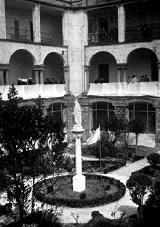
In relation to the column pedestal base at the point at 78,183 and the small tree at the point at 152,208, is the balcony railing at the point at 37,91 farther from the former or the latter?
the small tree at the point at 152,208

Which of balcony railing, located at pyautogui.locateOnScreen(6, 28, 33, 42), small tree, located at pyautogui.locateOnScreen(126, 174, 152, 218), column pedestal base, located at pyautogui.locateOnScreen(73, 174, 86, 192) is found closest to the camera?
small tree, located at pyautogui.locateOnScreen(126, 174, 152, 218)

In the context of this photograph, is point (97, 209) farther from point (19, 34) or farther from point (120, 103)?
point (19, 34)

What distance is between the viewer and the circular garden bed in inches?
633

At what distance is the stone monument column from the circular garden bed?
1.14 ft

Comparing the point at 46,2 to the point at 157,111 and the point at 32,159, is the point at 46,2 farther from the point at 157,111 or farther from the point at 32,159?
the point at 32,159

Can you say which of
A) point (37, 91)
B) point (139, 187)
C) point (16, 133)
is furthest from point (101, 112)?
point (16, 133)

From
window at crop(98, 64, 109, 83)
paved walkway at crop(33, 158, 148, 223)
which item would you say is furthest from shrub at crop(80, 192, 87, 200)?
window at crop(98, 64, 109, 83)

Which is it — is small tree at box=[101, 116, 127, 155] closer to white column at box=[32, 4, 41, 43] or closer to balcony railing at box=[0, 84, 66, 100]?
balcony railing at box=[0, 84, 66, 100]

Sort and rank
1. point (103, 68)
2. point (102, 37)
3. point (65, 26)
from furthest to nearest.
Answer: point (103, 68) → point (102, 37) → point (65, 26)

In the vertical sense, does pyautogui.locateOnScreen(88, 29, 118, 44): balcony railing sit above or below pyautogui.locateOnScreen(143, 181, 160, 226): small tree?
above

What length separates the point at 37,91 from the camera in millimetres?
26859

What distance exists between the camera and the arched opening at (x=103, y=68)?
31391 millimetres

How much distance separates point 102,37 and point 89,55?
7.65 ft

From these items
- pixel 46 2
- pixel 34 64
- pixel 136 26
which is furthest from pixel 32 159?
pixel 136 26
